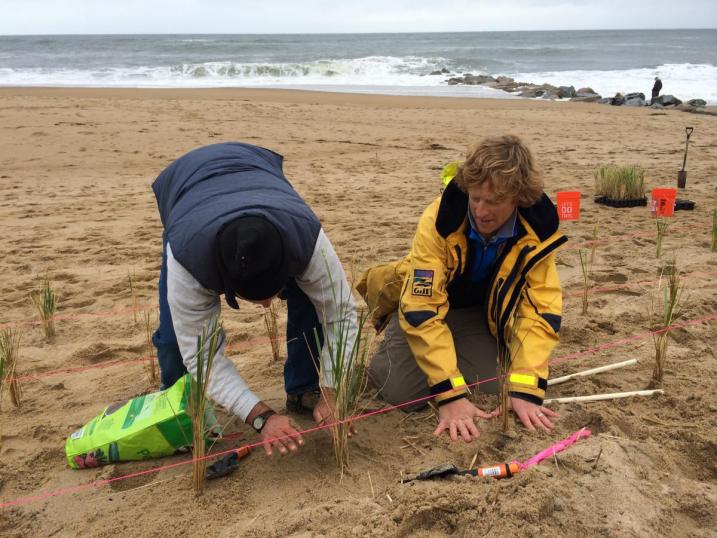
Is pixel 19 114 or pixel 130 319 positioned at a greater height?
pixel 19 114

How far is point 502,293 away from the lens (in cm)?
254

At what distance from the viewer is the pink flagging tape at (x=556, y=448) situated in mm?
2049

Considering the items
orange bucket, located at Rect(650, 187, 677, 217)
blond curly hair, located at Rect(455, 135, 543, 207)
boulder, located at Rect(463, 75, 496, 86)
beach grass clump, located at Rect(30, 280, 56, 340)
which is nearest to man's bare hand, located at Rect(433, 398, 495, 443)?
blond curly hair, located at Rect(455, 135, 543, 207)

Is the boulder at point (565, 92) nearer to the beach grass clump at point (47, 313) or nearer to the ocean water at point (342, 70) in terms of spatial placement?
the ocean water at point (342, 70)

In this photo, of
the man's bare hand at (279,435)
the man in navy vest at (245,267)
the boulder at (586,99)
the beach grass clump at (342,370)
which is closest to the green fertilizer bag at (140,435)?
the man in navy vest at (245,267)

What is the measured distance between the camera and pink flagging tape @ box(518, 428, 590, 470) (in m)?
2.05

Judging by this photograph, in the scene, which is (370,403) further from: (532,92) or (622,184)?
(532,92)

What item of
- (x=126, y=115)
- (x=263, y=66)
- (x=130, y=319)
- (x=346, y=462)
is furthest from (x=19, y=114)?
(x=263, y=66)

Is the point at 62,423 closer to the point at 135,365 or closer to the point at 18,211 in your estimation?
the point at 135,365

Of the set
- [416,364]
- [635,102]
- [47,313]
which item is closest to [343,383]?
[416,364]

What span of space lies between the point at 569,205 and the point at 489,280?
8.85ft

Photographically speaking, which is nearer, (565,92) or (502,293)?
(502,293)

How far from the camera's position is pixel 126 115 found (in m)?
10.4

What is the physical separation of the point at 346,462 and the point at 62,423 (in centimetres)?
126
